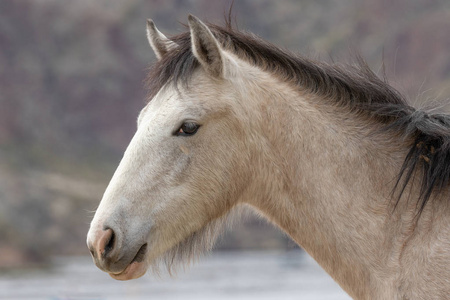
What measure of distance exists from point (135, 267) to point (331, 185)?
48.8 inches

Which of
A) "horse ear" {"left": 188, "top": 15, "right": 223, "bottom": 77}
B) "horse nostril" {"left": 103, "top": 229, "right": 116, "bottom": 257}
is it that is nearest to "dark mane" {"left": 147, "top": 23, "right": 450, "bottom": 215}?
"horse ear" {"left": 188, "top": 15, "right": 223, "bottom": 77}

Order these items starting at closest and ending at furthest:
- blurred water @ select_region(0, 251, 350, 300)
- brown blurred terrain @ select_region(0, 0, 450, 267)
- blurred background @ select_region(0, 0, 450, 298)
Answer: blurred water @ select_region(0, 251, 350, 300) < blurred background @ select_region(0, 0, 450, 298) < brown blurred terrain @ select_region(0, 0, 450, 267)

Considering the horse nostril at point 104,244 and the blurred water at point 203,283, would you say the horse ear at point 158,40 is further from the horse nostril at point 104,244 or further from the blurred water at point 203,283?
the blurred water at point 203,283

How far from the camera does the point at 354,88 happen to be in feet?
11.9

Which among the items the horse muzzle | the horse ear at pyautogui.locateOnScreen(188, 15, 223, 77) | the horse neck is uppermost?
the horse ear at pyautogui.locateOnScreen(188, 15, 223, 77)

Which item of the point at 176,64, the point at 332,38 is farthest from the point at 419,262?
the point at 332,38

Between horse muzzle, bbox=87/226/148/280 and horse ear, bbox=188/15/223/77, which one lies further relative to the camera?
horse ear, bbox=188/15/223/77

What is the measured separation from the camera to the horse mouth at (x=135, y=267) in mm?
3357

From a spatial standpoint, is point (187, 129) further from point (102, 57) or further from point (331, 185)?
point (102, 57)

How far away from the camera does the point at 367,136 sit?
3508 millimetres

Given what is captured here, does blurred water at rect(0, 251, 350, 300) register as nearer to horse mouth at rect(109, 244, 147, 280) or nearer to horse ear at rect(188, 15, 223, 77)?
horse mouth at rect(109, 244, 147, 280)

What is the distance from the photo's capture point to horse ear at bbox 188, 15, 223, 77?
3.39m

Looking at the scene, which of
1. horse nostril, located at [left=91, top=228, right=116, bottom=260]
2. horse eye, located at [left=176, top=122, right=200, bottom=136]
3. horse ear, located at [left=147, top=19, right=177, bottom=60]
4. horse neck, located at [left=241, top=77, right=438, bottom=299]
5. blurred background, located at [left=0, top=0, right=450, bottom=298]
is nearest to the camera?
horse nostril, located at [left=91, top=228, right=116, bottom=260]

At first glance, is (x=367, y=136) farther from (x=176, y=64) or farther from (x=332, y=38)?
(x=332, y=38)
